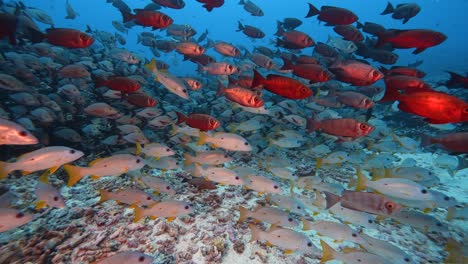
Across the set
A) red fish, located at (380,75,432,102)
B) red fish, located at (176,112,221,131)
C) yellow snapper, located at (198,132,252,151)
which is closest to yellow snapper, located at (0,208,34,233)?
red fish, located at (176,112,221,131)

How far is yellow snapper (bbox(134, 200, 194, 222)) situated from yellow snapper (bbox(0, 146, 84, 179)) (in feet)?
4.27

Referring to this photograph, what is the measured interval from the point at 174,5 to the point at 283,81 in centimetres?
415

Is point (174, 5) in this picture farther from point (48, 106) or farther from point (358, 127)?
point (358, 127)

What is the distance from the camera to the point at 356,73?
16.0ft

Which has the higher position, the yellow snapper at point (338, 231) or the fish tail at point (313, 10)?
the fish tail at point (313, 10)

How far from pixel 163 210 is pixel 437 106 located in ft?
13.6

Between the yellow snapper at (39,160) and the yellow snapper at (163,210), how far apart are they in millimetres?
1301

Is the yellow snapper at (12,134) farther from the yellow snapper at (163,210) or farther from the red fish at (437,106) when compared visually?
the red fish at (437,106)

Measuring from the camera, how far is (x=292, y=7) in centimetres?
18212

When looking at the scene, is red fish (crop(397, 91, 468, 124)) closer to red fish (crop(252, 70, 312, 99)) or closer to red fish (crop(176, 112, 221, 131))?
red fish (crop(252, 70, 312, 99))

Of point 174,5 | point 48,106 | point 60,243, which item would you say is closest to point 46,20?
point 48,106

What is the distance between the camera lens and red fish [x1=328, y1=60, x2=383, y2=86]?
4.80m

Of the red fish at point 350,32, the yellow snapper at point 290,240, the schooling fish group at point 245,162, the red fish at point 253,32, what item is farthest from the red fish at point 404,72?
the red fish at point 253,32

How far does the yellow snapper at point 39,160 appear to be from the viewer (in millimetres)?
3566
